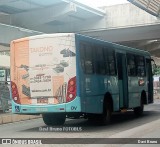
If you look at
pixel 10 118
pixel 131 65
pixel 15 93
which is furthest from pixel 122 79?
pixel 15 93

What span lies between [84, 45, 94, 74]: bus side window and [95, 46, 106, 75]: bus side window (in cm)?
40

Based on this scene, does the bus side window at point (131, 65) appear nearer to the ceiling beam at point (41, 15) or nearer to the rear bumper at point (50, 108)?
the rear bumper at point (50, 108)

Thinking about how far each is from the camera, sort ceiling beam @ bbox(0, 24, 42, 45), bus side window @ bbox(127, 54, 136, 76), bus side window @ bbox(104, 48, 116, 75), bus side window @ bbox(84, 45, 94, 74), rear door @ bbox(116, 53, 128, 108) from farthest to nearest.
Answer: ceiling beam @ bbox(0, 24, 42, 45) → bus side window @ bbox(127, 54, 136, 76) → rear door @ bbox(116, 53, 128, 108) → bus side window @ bbox(104, 48, 116, 75) → bus side window @ bbox(84, 45, 94, 74)

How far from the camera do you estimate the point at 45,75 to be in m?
13.9

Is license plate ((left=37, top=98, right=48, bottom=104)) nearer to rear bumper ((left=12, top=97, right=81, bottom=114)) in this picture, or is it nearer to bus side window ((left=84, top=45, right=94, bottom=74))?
rear bumper ((left=12, top=97, right=81, bottom=114))

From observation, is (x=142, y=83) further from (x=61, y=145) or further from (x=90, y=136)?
(x=61, y=145)

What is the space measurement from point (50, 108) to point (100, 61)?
2.70m

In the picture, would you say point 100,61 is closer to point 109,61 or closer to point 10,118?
point 109,61

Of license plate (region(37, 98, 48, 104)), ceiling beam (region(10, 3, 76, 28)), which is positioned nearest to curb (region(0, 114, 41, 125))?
license plate (region(37, 98, 48, 104))

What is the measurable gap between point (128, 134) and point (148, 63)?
9273 millimetres

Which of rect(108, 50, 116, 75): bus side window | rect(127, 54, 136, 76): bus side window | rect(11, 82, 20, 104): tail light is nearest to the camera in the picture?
rect(11, 82, 20, 104): tail light

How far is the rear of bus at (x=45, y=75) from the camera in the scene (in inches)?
533

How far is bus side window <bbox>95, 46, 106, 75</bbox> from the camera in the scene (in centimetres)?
1492

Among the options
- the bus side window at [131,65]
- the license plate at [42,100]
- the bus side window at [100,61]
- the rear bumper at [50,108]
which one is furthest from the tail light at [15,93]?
the bus side window at [131,65]
